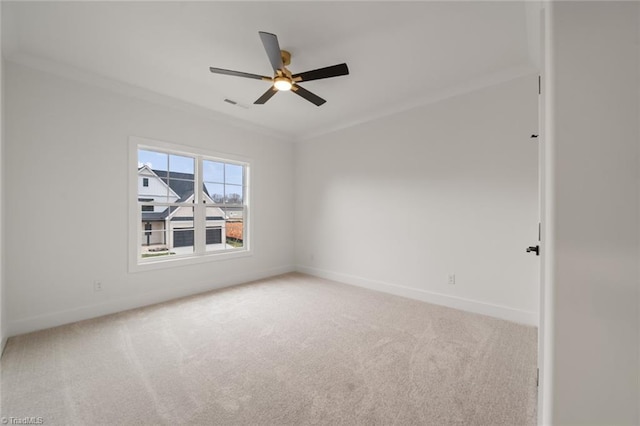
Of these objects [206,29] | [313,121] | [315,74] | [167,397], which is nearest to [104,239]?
Result: [167,397]

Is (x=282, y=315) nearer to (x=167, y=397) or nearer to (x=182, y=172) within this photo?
(x=167, y=397)

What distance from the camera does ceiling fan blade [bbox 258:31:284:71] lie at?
1.87m

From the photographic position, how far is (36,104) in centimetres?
257

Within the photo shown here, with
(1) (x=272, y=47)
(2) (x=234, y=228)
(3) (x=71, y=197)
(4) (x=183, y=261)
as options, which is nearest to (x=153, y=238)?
(4) (x=183, y=261)

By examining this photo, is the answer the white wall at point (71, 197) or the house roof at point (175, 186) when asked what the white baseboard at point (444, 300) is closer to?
the white wall at point (71, 197)

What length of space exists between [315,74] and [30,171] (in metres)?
2.95

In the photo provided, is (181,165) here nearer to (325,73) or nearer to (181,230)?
(181,230)

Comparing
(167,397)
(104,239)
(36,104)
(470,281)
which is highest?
(36,104)

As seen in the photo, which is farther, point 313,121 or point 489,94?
point 313,121

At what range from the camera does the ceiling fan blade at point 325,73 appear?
2.11 m

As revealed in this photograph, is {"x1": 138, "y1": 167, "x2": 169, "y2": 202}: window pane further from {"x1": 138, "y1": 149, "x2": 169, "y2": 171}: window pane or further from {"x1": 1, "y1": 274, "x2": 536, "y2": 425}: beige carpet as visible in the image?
{"x1": 1, "y1": 274, "x2": 536, "y2": 425}: beige carpet

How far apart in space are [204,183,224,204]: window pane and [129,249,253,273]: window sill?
0.87 metres

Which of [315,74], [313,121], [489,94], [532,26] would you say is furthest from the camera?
[313,121]

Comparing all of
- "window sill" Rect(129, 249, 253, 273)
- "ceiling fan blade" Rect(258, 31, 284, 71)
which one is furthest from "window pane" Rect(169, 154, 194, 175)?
"ceiling fan blade" Rect(258, 31, 284, 71)
